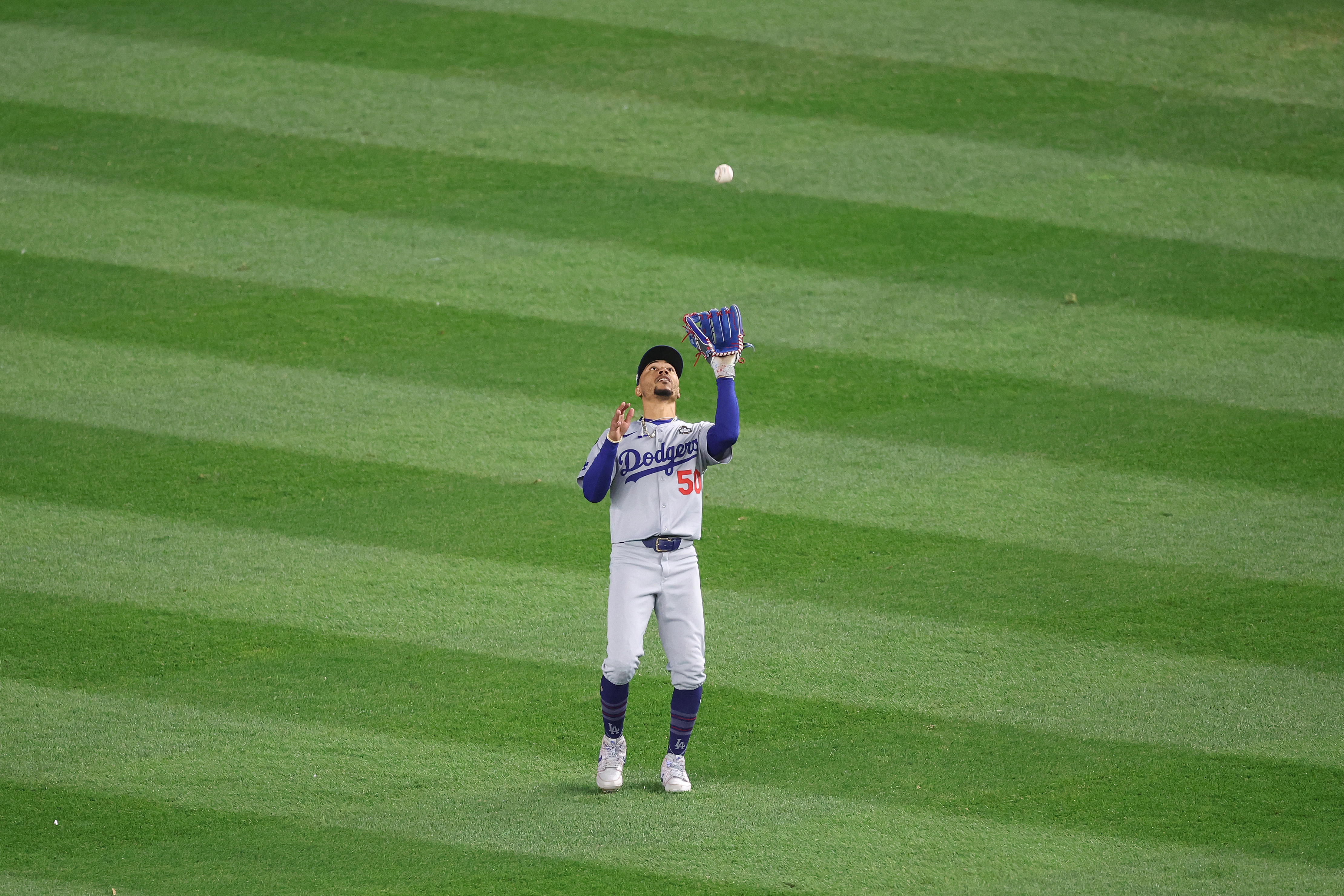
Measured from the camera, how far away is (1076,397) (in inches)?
360

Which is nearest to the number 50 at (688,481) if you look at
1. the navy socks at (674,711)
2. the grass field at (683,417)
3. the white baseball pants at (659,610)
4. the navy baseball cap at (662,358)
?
the white baseball pants at (659,610)

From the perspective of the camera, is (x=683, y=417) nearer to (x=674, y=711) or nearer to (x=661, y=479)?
(x=661, y=479)

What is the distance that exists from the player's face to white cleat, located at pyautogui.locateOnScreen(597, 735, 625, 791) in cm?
147

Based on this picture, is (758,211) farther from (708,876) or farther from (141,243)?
(708,876)

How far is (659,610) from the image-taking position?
5.91 m

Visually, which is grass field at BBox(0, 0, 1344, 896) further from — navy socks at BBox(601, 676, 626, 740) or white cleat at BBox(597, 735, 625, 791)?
navy socks at BBox(601, 676, 626, 740)

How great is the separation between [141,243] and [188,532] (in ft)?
11.2

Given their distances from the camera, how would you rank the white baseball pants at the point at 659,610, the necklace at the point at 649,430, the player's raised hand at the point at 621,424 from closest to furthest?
the player's raised hand at the point at 621,424 → the white baseball pants at the point at 659,610 → the necklace at the point at 649,430

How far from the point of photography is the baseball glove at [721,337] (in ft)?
19.1

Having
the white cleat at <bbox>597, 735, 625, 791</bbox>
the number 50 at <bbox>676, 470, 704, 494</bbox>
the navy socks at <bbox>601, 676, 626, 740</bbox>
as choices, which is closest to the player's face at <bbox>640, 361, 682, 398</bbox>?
the number 50 at <bbox>676, 470, 704, 494</bbox>

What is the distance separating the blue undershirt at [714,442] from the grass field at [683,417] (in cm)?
127

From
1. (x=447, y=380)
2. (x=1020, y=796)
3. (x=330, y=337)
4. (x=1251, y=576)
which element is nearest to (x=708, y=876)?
(x=1020, y=796)

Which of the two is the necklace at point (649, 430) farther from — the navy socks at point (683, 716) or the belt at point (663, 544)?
the navy socks at point (683, 716)

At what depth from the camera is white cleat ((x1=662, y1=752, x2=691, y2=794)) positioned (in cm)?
593
